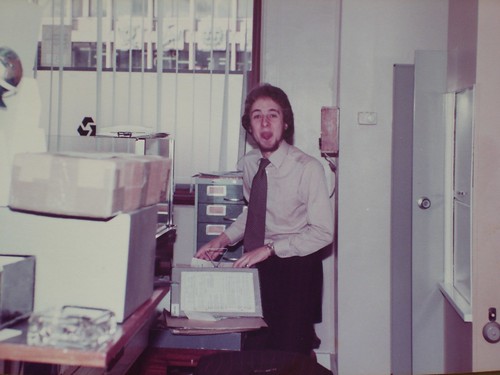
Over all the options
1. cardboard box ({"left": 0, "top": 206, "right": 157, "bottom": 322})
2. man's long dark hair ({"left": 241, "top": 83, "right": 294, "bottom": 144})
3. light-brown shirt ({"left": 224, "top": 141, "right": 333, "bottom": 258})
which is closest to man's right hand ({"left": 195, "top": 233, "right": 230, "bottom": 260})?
light-brown shirt ({"left": 224, "top": 141, "right": 333, "bottom": 258})

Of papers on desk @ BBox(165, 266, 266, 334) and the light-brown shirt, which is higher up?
the light-brown shirt

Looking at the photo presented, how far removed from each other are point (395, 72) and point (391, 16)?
9.9 inches

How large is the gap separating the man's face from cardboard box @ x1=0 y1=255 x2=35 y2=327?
4.34 feet

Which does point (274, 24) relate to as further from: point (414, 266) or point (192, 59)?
point (414, 266)

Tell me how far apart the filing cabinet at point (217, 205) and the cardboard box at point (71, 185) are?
179 cm

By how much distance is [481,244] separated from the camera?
174cm

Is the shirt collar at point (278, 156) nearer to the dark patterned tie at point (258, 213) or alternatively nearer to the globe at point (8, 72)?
the dark patterned tie at point (258, 213)

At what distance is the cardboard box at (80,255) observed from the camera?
102 centimetres

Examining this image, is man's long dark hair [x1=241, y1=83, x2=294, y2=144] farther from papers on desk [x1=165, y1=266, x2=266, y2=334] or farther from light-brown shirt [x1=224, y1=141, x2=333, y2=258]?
papers on desk [x1=165, y1=266, x2=266, y2=334]

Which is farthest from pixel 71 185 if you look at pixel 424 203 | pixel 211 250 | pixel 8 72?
pixel 424 203

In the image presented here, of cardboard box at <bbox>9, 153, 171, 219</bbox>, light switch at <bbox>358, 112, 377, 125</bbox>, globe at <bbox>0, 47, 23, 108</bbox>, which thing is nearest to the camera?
cardboard box at <bbox>9, 153, 171, 219</bbox>

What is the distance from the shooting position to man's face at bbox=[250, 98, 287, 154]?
7.33 feet

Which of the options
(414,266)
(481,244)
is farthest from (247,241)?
(481,244)

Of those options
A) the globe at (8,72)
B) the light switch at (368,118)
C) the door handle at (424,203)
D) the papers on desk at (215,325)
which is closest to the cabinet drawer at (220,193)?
the light switch at (368,118)
